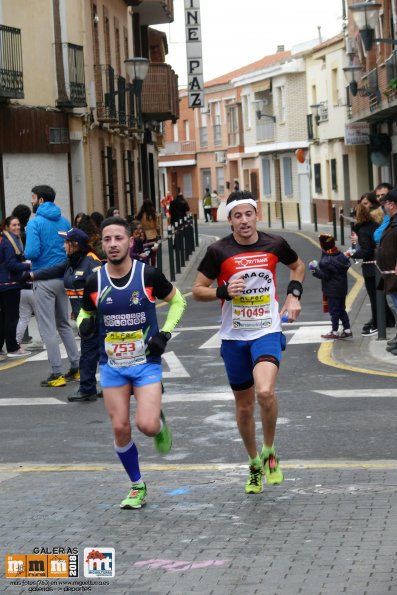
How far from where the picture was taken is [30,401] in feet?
42.2

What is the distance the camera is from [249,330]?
8.12 m

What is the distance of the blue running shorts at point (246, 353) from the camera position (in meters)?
8.07

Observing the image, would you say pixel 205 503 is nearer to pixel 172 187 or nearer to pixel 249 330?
pixel 249 330

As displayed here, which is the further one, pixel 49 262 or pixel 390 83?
pixel 390 83

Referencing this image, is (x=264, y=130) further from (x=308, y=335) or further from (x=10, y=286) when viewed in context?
(x=10, y=286)

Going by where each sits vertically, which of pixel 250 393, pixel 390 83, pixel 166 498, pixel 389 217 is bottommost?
pixel 166 498

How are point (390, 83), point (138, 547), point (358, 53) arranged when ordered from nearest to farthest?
point (138, 547), point (390, 83), point (358, 53)

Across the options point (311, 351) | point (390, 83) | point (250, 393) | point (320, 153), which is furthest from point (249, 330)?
point (320, 153)

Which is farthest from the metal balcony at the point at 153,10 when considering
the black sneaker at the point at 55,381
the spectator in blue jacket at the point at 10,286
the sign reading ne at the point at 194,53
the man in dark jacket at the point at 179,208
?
the black sneaker at the point at 55,381

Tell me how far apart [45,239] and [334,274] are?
13.3 ft

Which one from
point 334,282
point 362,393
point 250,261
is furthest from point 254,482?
point 334,282

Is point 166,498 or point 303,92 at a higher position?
point 303,92

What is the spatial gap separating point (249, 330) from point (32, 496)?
5.54ft

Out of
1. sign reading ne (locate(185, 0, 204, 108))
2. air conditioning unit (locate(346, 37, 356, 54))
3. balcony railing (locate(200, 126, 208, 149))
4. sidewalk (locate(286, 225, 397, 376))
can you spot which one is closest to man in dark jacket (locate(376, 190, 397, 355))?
sidewalk (locate(286, 225, 397, 376))
